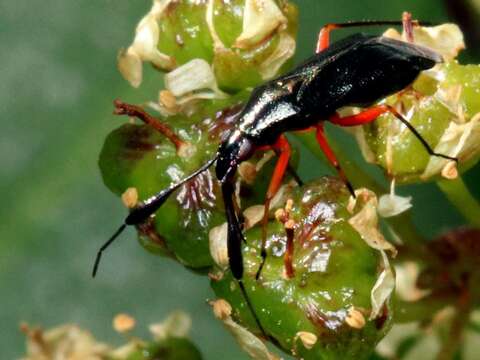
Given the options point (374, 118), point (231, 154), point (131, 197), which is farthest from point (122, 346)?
point (374, 118)

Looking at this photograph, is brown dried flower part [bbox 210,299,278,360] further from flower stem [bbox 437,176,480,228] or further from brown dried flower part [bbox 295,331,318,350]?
flower stem [bbox 437,176,480,228]

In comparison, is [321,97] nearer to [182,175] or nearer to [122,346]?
[182,175]

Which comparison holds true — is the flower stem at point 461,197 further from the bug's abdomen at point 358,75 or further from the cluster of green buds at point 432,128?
the bug's abdomen at point 358,75

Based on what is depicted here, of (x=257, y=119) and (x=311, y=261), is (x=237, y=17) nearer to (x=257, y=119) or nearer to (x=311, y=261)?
(x=257, y=119)

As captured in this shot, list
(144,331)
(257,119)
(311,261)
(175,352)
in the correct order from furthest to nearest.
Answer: (144,331) → (175,352) → (257,119) → (311,261)

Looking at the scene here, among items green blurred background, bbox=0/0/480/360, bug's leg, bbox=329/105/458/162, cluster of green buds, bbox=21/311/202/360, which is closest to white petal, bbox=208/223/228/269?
bug's leg, bbox=329/105/458/162

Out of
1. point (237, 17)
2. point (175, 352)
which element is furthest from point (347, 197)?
point (175, 352)
